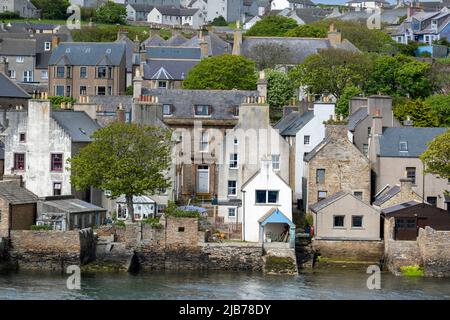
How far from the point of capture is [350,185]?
6269 centimetres

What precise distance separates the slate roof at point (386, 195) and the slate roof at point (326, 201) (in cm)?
187

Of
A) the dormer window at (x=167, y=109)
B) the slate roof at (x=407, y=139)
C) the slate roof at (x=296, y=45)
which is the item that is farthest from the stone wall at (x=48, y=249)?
the slate roof at (x=296, y=45)

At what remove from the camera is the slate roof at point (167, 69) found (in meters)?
98.1

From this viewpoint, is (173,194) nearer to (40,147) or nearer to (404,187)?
(40,147)

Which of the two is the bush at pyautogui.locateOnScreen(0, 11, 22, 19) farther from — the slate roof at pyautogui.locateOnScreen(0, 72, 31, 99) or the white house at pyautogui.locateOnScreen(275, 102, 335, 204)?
the white house at pyautogui.locateOnScreen(275, 102, 335, 204)

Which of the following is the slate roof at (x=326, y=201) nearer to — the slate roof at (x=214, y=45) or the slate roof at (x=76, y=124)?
the slate roof at (x=76, y=124)

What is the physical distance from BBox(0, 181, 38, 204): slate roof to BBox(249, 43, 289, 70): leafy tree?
46.0 m

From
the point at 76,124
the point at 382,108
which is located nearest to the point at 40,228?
the point at 76,124

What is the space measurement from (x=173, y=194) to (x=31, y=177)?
712cm

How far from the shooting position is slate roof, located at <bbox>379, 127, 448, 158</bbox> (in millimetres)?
64000

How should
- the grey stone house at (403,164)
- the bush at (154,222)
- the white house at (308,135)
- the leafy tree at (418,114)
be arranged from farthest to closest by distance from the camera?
the leafy tree at (418,114) < the white house at (308,135) < the grey stone house at (403,164) < the bush at (154,222)

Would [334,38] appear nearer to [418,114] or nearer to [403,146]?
[418,114]

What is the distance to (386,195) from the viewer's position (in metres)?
61.5

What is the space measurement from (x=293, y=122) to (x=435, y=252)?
1753 cm
